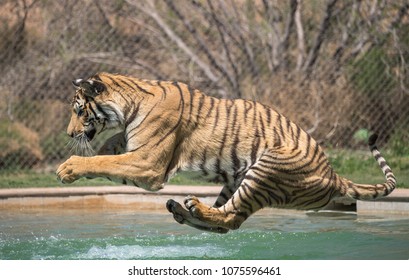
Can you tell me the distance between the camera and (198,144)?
593 centimetres

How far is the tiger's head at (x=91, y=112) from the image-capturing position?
596cm

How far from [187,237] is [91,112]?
169 centimetres

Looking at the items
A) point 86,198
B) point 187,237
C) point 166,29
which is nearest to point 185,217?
point 187,237

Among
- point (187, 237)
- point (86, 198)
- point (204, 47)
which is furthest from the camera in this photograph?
Answer: point (204, 47)

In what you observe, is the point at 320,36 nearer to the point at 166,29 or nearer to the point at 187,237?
the point at 166,29

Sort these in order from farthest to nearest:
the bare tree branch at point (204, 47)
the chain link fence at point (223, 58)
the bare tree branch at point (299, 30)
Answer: the bare tree branch at point (299, 30) < the bare tree branch at point (204, 47) < the chain link fence at point (223, 58)

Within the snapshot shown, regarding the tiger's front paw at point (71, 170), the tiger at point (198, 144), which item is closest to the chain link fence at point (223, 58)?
the tiger at point (198, 144)

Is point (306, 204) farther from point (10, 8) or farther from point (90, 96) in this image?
point (10, 8)

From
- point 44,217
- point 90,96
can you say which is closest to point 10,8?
point 44,217

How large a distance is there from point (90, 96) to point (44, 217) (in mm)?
2771

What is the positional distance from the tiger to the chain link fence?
4.62 m

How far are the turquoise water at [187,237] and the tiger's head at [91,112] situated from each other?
0.91 m

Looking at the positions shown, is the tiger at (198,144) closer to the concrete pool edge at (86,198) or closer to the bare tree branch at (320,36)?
the concrete pool edge at (86,198)

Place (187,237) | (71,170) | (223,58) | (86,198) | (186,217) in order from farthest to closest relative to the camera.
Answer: (223,58) < (86,198) < (187,237) < (186,217) < (71,170)
